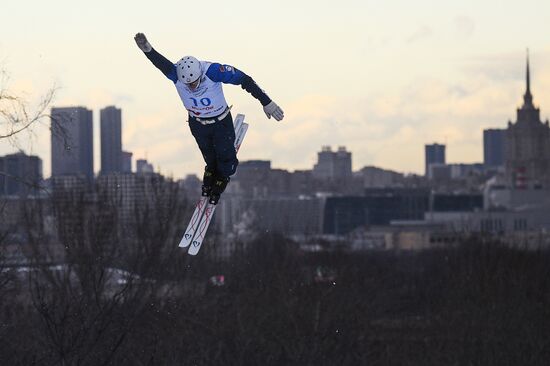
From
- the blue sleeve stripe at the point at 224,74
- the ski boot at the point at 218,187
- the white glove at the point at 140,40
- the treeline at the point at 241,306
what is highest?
the white glove at the point at 140,40

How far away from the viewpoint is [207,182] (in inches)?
798

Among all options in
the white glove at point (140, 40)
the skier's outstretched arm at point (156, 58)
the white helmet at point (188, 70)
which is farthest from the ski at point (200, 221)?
the white glove at point (140, 40)

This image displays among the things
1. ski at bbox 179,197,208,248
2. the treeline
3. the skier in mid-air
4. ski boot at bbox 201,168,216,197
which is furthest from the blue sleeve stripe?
the treeline

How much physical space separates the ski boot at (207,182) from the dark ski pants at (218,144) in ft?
0.20

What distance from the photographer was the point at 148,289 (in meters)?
64.5

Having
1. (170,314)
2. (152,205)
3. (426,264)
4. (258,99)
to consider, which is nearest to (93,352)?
(170,314)

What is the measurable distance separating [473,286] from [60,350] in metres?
48.4

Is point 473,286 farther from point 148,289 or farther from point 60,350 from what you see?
point 60,350

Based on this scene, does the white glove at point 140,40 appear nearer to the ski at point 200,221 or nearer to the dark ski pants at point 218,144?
the dark ski pants at point 218,144

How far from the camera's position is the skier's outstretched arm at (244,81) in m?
18.4

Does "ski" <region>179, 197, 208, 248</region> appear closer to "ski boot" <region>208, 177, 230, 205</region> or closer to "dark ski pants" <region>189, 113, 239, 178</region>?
"ski boot" <region>208, 177, 230, 205</region>

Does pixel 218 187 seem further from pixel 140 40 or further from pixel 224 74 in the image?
pixel 140 40

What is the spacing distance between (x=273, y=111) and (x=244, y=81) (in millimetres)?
455

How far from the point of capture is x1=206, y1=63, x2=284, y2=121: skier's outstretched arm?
1841cm
